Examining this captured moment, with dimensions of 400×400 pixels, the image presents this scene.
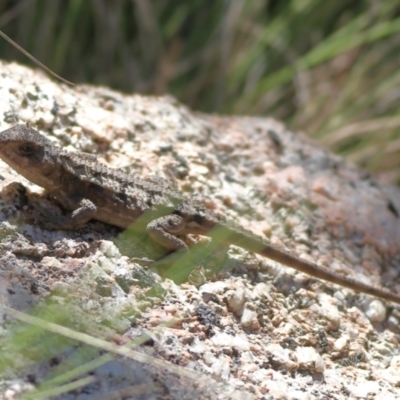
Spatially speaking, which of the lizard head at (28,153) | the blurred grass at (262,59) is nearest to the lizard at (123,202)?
the lizard head at (28,153)

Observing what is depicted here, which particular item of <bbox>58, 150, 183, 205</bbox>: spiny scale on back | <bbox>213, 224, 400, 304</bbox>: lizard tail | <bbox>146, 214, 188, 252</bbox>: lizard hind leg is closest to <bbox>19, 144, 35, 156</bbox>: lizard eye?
<bbox>58, 150, 183, 205</bbox>: spiny scale on back

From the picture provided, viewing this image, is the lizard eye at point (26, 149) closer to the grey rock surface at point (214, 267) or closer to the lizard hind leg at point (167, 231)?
the grey rock surface at point (214, 267)

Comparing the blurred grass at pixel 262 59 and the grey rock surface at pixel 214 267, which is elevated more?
the blurred grass at pixel 262 59

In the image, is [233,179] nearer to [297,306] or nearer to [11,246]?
[297,306]

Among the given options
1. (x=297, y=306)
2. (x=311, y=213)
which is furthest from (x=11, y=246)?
(x=311, y=213)

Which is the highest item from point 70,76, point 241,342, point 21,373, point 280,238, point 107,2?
point 107,2

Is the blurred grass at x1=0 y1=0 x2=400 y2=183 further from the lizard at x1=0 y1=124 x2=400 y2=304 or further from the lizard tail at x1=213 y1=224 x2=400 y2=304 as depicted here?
the lizard tail at x1=213 y1=224 x2=400 y2=304
